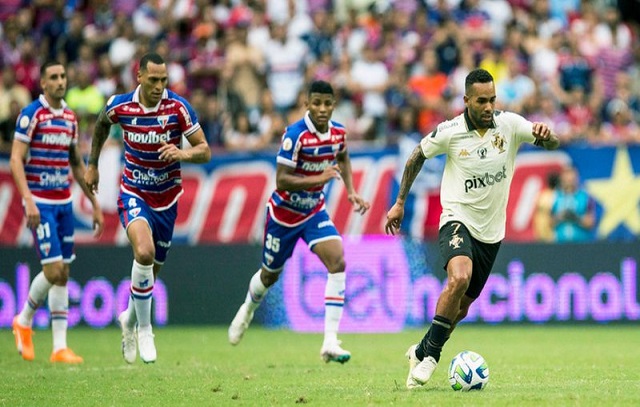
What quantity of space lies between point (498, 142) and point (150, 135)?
161 inches

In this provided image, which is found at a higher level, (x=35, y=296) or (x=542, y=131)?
(x=542, y=131)

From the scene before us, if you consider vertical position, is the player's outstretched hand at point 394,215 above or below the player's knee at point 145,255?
above

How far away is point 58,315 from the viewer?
1492cm

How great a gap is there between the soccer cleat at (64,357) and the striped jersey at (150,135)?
7.81 ft

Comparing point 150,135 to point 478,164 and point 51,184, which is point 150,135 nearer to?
point 51,184

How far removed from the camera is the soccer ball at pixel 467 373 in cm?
1048

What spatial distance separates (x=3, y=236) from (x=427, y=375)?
43.1 ft

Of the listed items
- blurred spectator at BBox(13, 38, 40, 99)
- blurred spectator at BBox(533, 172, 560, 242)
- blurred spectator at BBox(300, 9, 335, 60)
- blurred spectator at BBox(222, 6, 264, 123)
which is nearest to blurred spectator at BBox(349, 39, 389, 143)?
blurred spectator at BBox(300, 9, 335, 60)

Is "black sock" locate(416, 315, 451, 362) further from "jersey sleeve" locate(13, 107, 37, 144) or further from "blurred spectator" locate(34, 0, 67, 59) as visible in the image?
"blurred spectator" locate(34, 0, 67, 59)

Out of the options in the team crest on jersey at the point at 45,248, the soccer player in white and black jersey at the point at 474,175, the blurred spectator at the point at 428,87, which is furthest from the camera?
the blurred spectator at the point at 428,87

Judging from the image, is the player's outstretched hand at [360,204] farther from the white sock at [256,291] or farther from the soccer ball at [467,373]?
the soccer ball at [467,373]

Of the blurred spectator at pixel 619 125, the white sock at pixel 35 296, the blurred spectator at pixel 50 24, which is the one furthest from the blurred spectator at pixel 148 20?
the white sock at pixel 35 296

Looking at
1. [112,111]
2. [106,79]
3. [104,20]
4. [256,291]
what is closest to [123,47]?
[106,79]

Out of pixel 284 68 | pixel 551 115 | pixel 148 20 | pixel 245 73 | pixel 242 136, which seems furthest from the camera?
pixel 148 20
